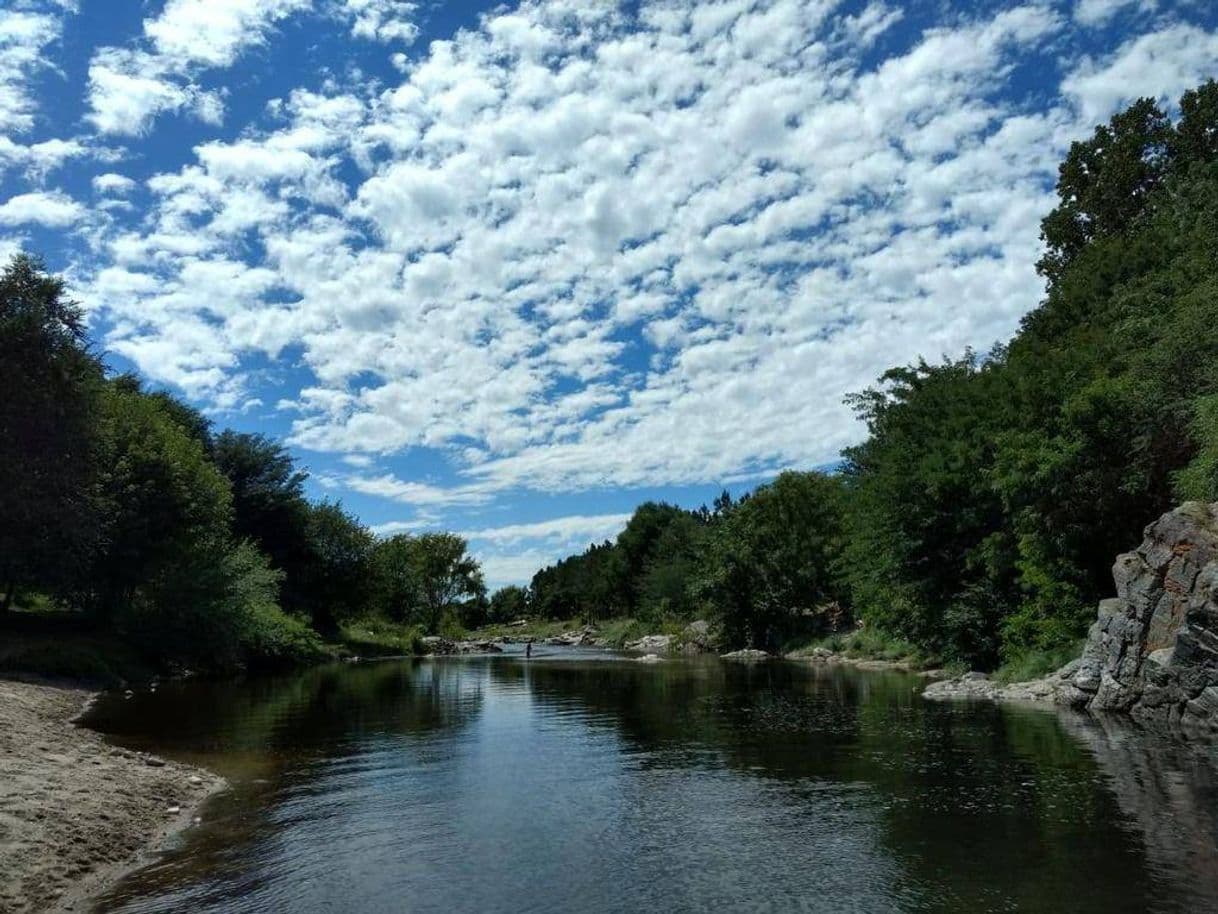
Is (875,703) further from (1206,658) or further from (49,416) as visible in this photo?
(49,416)

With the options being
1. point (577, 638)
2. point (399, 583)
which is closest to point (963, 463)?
point (399, 583)

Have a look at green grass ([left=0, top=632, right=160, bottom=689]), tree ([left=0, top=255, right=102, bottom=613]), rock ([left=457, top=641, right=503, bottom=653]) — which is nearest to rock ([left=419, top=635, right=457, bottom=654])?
rock ([left=457, top=641, right=503, bottom=653])

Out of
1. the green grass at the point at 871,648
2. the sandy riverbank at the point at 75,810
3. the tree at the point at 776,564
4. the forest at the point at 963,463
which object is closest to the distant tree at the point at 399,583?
the forest at the point at 963,463

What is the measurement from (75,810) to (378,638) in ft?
265

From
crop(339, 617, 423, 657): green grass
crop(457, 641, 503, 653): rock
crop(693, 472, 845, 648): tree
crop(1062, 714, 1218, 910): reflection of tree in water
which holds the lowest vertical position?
crop(1062, 714, 1218, 910): reflection of tree in water

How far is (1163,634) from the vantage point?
27875 millimetres

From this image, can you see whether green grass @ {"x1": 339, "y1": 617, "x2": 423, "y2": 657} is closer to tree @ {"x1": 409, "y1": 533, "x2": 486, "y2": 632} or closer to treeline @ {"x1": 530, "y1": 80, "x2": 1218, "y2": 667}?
tree @ {"x1": 409, "y1": 533, "x2": 486, "y2": 632}

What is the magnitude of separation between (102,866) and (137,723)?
57.9 feet

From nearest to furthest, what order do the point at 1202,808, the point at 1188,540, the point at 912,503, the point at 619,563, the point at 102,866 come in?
1. the point at 102,866
2. the point at 1202,808
3. the point at 1188,540
4. the point at 912,503
5. the point at 619,563

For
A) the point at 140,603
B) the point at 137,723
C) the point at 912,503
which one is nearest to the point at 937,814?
the point at 137,723

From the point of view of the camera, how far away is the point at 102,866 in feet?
44.5

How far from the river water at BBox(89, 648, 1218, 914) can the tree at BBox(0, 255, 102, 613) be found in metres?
13.1

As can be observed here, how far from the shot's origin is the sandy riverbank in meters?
12.4

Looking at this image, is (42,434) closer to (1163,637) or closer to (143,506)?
(143,506)
